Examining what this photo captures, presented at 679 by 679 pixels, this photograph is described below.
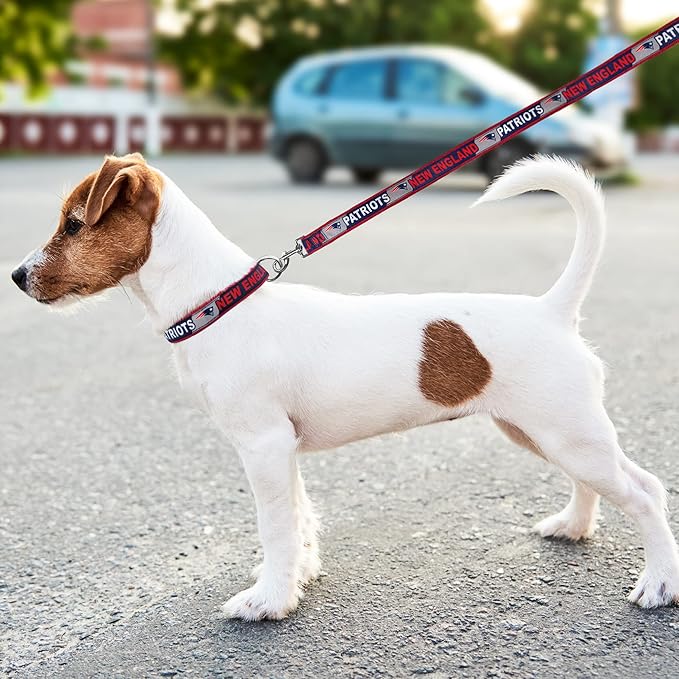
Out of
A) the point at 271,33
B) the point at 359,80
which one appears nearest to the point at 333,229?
the point at 359,80

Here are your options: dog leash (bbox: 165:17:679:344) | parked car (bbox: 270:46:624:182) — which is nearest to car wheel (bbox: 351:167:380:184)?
parked car (bbox: 270:46:624:182)

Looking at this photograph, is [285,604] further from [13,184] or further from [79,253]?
[13,184]

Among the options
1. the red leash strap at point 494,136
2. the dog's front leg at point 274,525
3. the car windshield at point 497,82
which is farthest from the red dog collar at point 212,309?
the car windshield at point 497,82

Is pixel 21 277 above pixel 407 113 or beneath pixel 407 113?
above

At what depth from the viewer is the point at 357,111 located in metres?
16.3

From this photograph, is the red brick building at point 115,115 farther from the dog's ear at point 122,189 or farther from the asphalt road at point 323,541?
the dog's ear at point 122,189

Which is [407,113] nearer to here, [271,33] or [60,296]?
[60,296]

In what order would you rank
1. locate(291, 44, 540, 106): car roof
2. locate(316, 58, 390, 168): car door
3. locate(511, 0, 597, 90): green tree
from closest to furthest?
locate(291, 44, 540, 106): car roof < locate(316, 58, 390, 168): car door < locate(511, 0, 597, 90): green tree

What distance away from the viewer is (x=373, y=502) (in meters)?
3.84

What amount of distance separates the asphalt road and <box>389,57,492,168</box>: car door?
920cm

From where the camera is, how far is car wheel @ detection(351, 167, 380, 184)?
1728 cm

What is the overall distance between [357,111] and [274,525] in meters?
14.1

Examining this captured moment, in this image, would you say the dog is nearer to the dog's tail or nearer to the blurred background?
the dog's tail

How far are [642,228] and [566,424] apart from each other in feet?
31.2
